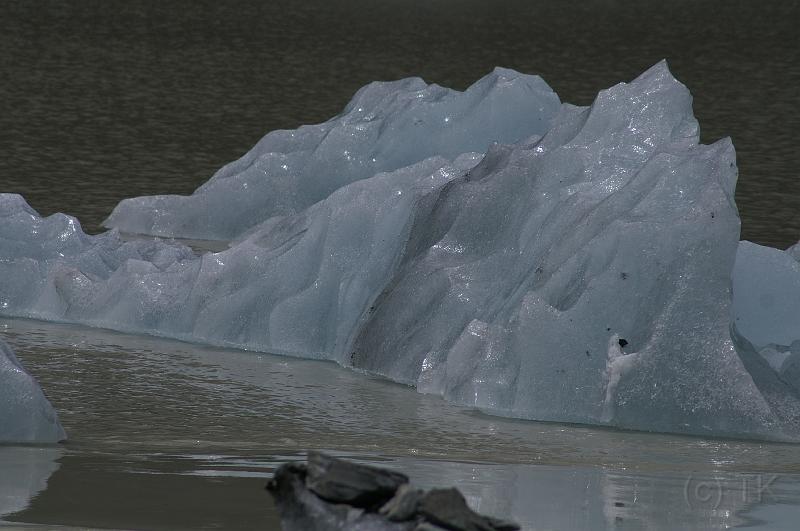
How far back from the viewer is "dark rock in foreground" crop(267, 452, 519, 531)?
105 inches

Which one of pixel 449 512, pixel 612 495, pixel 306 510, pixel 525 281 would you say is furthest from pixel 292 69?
pixel 449 512

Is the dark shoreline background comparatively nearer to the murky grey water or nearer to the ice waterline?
the murky grey water

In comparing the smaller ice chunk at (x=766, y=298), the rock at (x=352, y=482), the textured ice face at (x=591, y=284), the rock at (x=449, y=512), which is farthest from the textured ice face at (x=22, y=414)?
the smaller ice chunk at (x=766, y=298)

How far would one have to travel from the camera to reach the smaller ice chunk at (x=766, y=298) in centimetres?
565

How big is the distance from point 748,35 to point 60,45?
9.34m

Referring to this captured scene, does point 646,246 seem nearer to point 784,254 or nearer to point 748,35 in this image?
point 784,254

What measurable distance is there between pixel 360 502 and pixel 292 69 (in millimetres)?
15191

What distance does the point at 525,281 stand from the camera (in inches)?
219

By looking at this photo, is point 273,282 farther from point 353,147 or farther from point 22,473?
point 22,473

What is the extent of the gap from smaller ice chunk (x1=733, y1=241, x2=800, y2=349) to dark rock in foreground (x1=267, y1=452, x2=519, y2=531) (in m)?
3.08

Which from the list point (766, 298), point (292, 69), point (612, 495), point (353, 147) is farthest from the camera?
point (292, 69)

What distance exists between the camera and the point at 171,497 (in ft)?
12.1

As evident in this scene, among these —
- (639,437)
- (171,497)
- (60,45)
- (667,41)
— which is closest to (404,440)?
(639,437)

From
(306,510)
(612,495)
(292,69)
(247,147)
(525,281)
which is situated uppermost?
(306,510)
